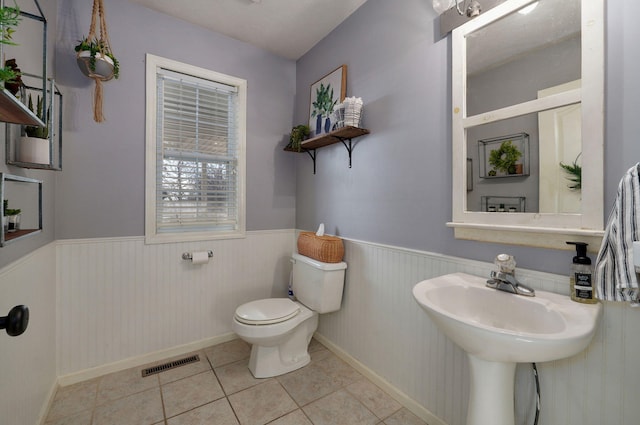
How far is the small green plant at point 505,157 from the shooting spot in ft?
4.05

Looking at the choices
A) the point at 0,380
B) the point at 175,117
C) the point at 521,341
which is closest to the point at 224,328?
the point at 0,380

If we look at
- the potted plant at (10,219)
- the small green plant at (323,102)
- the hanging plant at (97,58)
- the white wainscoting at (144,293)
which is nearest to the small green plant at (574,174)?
the small green plant at (323,102)

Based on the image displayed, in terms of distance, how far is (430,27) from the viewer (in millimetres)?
1519

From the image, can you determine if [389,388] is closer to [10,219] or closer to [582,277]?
[582,277]

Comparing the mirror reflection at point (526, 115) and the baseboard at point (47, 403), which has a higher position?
the mirror reflection at point (526, 115)

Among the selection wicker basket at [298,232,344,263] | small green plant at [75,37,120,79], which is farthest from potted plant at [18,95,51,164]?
wicker basket at [298,232,344,263]

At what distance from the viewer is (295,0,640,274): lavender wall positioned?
3.20 feet

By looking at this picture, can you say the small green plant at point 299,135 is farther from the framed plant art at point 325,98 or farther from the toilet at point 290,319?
the toilet at point 290,319

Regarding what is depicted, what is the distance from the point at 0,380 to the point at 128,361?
44.4 inches

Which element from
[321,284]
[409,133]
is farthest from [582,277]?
[321,284]

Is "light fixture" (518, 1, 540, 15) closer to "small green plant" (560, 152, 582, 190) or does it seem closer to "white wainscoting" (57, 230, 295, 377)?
"small green plant" (560, 152, 582, 190)

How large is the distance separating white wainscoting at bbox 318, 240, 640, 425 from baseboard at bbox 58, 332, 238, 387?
90cm

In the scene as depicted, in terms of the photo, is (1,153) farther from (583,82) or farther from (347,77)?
(583,82)

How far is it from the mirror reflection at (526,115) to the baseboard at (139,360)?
84.4 inches
